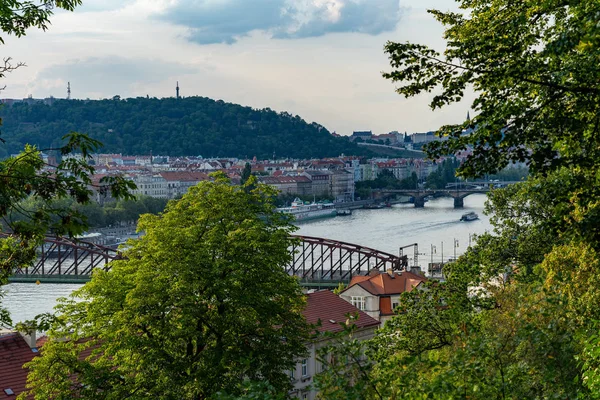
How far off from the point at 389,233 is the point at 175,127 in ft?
290

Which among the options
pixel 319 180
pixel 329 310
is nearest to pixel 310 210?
pixel 319 180

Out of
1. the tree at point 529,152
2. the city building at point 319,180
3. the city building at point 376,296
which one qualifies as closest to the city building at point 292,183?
the city building at point 319,180

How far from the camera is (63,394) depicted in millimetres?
9406

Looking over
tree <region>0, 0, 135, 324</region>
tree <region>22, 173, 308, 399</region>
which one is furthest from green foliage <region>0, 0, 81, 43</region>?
tree <region>22, 173, 308, 399</region>

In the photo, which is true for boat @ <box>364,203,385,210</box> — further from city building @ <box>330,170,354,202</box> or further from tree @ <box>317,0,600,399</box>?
tree @ <box>317,0,600,399</box>

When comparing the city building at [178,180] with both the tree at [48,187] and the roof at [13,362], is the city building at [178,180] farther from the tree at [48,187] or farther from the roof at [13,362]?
the tree at [48,187]

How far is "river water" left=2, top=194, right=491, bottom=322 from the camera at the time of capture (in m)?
35.8

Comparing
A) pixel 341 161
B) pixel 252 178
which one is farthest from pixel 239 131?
pixel 252 178

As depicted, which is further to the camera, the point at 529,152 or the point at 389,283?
the point at 389,283

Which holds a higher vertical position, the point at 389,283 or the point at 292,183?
the point at 389,283

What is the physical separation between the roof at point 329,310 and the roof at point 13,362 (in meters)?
6.34

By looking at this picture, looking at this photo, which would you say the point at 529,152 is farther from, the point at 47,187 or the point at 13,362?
the point at 13,362

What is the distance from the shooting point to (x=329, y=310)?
1883 centimetres

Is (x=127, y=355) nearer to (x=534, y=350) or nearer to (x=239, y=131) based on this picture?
(x=534, y=350)
